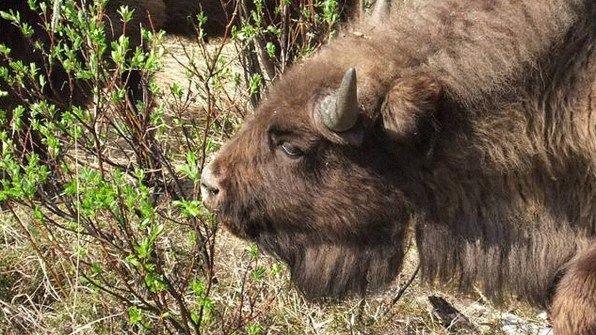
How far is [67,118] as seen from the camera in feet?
13.6

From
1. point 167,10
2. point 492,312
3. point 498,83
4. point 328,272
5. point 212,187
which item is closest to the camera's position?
point 498,83

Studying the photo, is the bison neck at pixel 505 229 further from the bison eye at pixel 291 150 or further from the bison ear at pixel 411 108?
the bison eye at pixel 291 150

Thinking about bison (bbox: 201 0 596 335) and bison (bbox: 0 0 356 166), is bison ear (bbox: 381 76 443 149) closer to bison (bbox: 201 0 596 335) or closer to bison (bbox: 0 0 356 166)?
bison (bbox: 201 0 596 335)

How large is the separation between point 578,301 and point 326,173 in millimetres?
1013

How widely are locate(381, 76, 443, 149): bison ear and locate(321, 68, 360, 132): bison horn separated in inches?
5.1

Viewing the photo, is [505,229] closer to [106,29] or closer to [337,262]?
[337,262]

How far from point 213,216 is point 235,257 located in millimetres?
1249

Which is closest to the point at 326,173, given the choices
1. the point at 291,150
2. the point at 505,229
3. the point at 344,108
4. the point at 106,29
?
the point at 291,150

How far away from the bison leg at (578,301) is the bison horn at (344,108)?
3.12 ft

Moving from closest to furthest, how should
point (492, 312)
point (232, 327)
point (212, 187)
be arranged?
point (212, 187)
point (232, 327)
point (492, 312)

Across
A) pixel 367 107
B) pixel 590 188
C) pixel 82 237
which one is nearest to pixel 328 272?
pixel 367 107

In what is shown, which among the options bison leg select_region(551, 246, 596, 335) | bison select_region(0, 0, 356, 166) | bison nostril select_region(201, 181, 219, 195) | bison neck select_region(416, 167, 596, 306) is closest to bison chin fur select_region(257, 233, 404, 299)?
bison neck select_region(416, 167, 596, 306)

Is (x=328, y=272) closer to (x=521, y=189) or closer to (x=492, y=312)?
(x=521, y=189)

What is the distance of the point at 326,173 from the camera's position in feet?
12.1
